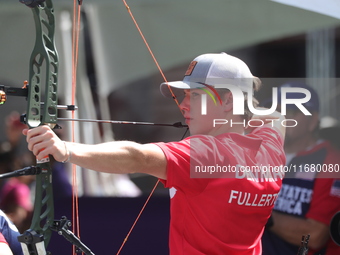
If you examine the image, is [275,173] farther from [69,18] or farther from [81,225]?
[69,18]

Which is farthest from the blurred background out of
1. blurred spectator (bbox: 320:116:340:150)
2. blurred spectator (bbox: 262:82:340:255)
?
blurred spectator (bbox: 262:82:340:255)

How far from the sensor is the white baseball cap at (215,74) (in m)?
2.15

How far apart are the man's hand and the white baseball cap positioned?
63 centimetres

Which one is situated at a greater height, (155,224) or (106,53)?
(106,53)

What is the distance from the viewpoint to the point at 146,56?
3.34 metres

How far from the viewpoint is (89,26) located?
3340 millimetres

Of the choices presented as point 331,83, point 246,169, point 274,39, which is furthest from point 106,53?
point 246,169

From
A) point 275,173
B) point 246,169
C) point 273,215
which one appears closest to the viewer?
point 246,169

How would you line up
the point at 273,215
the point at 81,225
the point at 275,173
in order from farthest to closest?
the point at 81,225 < the point at 273,215 < the point at 275,173

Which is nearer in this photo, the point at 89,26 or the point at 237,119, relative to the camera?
the point at 237,119

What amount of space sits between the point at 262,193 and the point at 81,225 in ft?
4.69

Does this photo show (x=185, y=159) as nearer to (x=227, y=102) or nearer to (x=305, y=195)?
(x=227, y=102)

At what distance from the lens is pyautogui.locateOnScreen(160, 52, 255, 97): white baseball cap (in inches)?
84.6

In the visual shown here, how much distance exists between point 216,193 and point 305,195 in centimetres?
105
